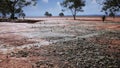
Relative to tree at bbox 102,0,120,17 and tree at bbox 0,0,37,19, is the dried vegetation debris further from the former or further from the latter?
tree at bbox 0,0,37,19

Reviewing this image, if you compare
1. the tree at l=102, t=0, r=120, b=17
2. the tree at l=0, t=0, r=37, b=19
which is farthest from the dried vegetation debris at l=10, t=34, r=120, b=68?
the tree at l=0, t=0, r=37, b=19

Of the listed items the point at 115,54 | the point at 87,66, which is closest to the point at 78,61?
the point at 87,66

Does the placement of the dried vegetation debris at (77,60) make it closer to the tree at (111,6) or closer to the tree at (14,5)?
the tree at (111,6)

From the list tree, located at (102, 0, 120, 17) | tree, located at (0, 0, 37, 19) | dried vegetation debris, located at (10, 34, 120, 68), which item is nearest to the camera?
dried vegetation debris, located at (10, 34, 120, 68)

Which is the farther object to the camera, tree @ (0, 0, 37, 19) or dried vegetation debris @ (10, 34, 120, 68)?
tree @ (0, 0, 37, 19)

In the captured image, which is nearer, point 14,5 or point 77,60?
point 77,60

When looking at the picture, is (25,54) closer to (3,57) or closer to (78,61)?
(3,57)

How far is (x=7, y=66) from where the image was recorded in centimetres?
1246

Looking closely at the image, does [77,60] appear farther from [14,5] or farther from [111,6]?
[14,5]

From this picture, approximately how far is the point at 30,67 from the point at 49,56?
292cm

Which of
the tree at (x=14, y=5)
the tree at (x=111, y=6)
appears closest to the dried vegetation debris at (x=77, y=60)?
the tree at (x=111, y=6)

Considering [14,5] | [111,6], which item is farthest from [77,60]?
[14,5]

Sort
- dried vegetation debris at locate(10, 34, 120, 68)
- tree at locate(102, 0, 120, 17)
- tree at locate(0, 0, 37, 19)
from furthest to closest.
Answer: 1. tree at locate(0, 0, 37, 19)
2. tree at locate(102, 0, 120, 17)
3. dried vegetation debris at locate(10, 34, 120, 68)

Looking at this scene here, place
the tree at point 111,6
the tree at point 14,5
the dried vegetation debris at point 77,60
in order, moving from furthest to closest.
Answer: the tree at point 14,5
the tree at point 111,6
the dried vegetation debris at point 77,60
